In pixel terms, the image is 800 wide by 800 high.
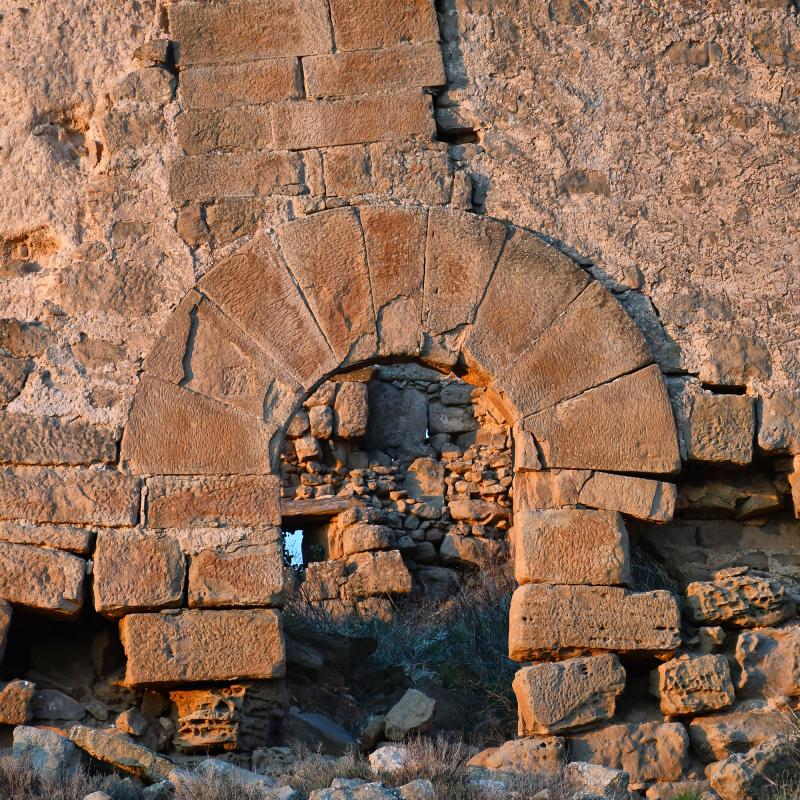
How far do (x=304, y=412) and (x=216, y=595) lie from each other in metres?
5.58

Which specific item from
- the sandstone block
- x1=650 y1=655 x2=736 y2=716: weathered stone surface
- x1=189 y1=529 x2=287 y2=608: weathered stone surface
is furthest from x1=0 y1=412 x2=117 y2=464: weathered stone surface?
x1=650 y1=655 x2=736 y2=716: weathered stone surface

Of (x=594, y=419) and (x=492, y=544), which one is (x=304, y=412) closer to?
(x=492, y=544)

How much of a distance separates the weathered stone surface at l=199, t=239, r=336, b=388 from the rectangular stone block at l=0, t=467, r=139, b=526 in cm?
82

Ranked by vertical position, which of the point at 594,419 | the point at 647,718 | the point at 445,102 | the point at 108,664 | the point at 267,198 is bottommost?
the point at 647,718

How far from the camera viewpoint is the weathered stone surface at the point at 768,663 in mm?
5375

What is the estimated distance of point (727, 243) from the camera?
235 inches

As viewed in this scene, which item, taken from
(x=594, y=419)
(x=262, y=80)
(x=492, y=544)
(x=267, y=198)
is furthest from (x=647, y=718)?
(x=492, y=544)

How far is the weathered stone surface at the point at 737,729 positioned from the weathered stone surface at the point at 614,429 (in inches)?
39.6

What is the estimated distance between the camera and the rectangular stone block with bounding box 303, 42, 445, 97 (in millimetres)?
5992

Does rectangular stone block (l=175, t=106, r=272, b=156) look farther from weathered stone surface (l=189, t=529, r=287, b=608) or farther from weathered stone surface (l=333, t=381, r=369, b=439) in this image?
weathered stone surface (l=333, t=381, r=369, b=439)

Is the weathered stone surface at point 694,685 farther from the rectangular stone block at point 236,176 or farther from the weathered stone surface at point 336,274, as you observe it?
the rectangular stone block at point 236,176

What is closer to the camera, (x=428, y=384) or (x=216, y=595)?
(x=216, y=595)

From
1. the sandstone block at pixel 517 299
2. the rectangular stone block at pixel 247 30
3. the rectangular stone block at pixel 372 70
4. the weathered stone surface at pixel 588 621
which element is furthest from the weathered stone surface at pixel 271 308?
the weathered stone surface at pixel 588 621

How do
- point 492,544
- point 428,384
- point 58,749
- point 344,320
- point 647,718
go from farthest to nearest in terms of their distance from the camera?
1. point 428,384
2. point 492,544
3. point 344,320
4. point 647,718
5. point 58,749
